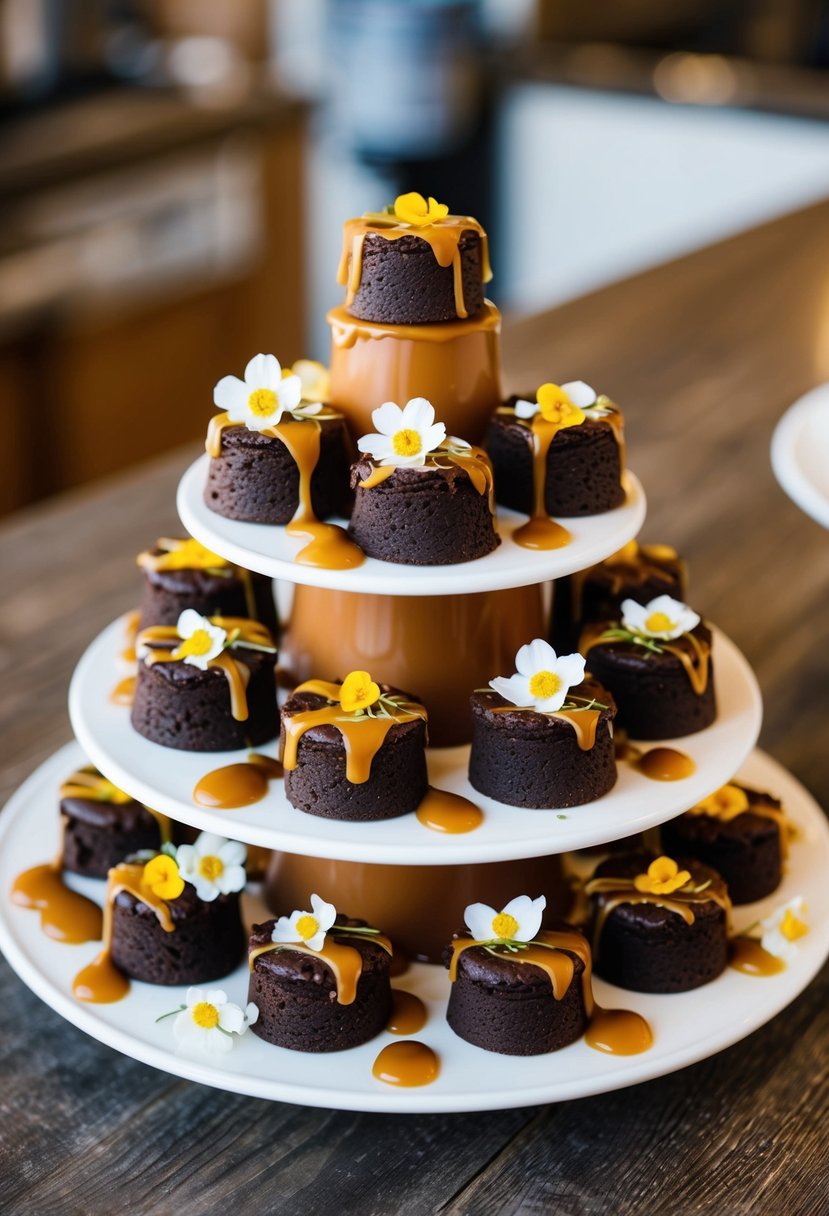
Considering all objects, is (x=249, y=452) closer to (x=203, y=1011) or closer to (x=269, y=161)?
(x=203, y=1011)

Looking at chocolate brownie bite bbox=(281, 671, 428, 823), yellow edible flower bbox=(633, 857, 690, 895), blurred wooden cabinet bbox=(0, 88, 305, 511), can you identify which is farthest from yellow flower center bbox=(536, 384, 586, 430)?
blurred wooden cabinet bbox=(0, 88, 305, 511)

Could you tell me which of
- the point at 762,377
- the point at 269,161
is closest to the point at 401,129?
the point at 269,161

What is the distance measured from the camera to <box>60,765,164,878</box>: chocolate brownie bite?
45.4 inches

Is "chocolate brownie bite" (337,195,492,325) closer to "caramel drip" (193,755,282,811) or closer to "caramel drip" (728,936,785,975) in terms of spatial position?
"caramel drip" (193,755,282,811)

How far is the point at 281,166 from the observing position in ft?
13.9

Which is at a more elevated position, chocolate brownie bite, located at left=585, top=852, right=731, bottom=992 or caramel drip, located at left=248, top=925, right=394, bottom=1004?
caramel drip, located at left=248, top=925, right=394, bottom=1004

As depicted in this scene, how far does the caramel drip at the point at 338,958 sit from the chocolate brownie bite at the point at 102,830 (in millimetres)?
189

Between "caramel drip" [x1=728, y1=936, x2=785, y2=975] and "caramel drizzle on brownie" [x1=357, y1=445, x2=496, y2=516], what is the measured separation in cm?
39

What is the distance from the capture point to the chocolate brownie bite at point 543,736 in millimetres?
989

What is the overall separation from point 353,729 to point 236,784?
0.10 meters

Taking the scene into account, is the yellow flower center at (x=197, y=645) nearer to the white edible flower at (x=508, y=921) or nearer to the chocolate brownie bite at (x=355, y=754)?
the chocolate brownie bite at (x=355, y=754)

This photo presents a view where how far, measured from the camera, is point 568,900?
1159 millimetres

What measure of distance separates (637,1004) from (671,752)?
186 mm

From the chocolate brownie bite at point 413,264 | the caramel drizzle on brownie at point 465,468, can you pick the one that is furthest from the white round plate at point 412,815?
the chocolate brownie bite at point 413,264
